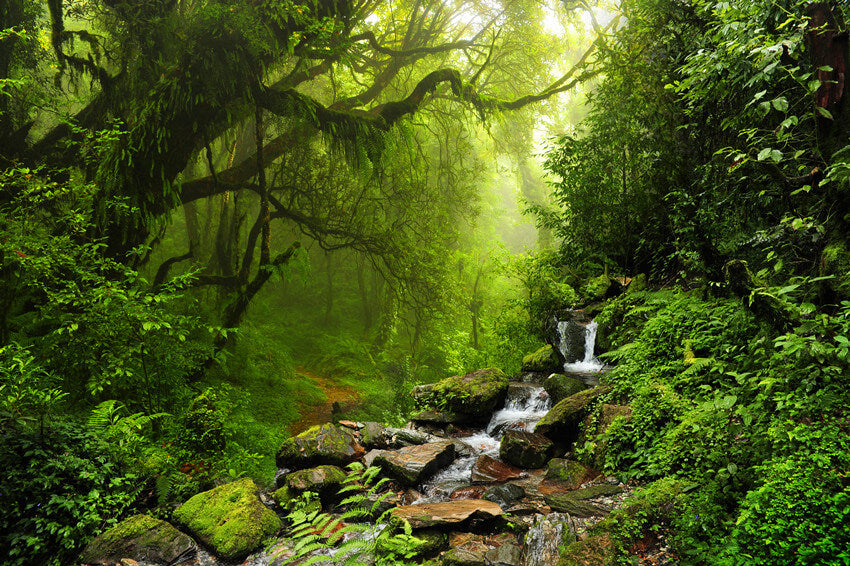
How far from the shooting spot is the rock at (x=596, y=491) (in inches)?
174

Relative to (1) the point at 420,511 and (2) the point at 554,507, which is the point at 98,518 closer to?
(1) the point at 420,511

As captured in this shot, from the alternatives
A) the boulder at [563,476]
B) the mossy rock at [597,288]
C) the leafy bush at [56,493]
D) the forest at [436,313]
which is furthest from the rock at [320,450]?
the mossy rock at [597,288]

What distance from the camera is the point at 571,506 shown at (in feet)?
14.1

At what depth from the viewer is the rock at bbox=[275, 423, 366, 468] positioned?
6.44 meters

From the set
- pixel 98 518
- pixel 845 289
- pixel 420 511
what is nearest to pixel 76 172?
pixel 98 518

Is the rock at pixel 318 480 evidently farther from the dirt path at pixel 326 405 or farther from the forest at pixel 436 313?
the dirt path at pixel 326 405

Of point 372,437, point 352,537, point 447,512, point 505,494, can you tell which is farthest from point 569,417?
point 352,537

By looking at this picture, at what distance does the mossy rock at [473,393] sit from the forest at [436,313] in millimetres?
68

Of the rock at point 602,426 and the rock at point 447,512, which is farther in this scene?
the rock at point 602,426

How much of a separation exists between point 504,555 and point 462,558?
40 centimetres

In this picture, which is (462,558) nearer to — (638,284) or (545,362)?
(545,362)

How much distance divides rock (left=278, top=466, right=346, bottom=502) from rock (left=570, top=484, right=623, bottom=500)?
3.12m

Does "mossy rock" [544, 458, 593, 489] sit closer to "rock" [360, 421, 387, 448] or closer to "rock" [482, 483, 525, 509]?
"rock" [482, 483, 525, 509]

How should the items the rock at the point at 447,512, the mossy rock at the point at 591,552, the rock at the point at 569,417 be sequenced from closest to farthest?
the mossy rock at the point at 591,552 → the rock at the point at 447,512 → the rock at the point at 569,417
